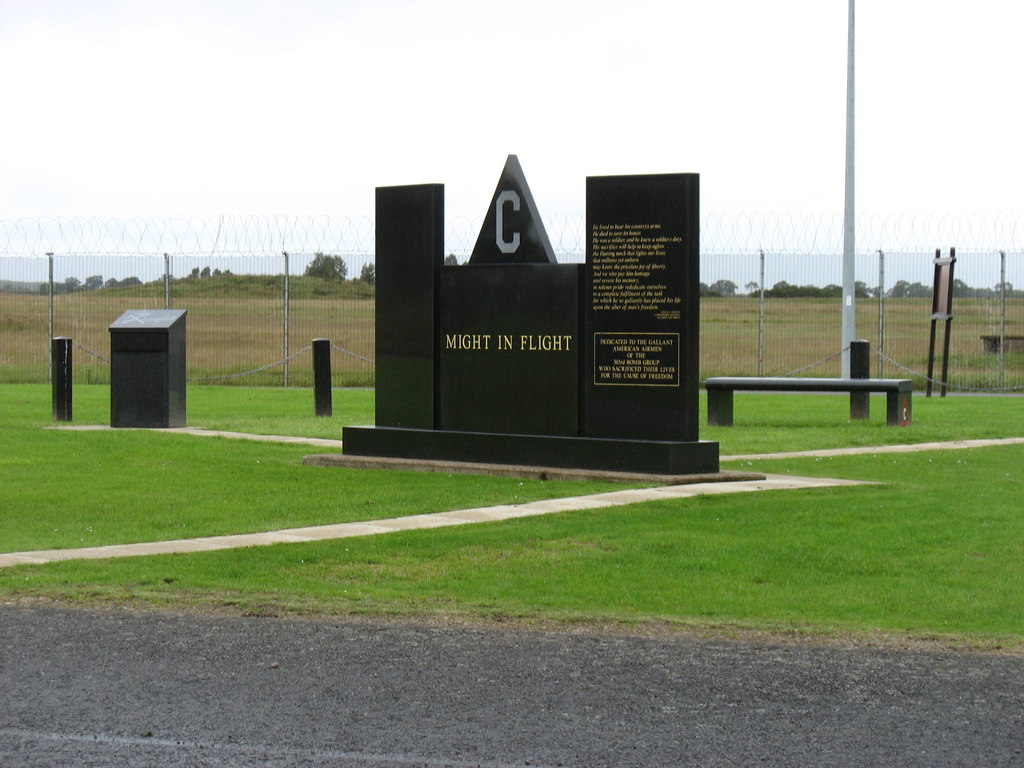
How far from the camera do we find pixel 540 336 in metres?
14.6

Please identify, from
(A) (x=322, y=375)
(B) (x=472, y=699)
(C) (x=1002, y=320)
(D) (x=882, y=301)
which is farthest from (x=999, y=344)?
(B) (x=472, y=699)

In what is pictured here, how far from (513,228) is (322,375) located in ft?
27.2

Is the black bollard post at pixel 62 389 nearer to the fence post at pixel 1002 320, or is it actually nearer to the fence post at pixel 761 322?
the fence post at pixel 761 322

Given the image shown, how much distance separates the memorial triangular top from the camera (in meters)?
14.7

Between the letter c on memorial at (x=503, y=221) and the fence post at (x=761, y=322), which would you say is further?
the fence post at (x=761, y=322)

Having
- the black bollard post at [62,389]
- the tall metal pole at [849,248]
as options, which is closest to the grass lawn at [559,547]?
the black bollard post at [62,389]

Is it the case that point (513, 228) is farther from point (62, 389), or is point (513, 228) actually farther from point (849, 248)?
point (849, 248)

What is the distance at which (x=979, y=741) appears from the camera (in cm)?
532

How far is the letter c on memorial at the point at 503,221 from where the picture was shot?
14.7 metres

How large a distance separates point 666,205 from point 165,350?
9276 mm

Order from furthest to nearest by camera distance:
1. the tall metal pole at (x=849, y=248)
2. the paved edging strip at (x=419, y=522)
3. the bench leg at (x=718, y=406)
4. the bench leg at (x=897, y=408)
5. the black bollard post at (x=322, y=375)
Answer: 1. the tall metal pole at (x=849, y=248)
2. the black bollard post at (x=322, y=375)
3. the bench leg at (x=718, y=406)
4. the bench leg at (x=897, y=408)
5. the paved edging strip at (x=419, y=522)

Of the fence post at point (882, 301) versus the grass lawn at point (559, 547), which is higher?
the fence post at point (882, 301)

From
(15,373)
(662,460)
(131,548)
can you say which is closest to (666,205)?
(662,460)

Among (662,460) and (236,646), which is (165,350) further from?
(236,646)
